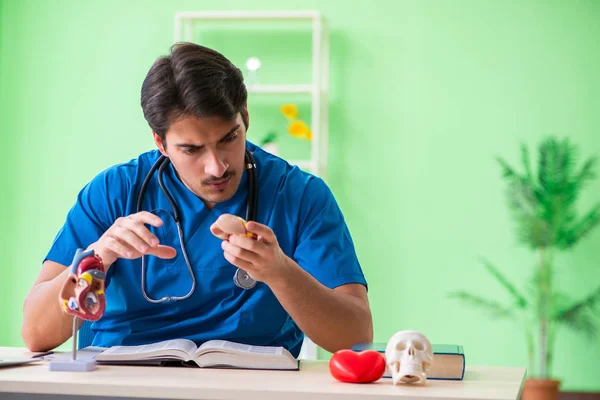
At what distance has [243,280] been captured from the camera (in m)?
1.75

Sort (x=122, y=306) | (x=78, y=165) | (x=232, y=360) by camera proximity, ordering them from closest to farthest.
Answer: (x=232, y=360) < (x=122, y=306) < (x=78, y=165)

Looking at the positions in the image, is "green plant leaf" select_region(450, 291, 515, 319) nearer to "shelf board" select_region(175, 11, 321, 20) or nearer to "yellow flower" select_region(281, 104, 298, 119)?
"yellow flower" select_region(281, 104, 298, 119)

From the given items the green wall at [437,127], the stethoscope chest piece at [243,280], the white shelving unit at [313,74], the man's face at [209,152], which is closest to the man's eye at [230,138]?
the man's face at [209,152]

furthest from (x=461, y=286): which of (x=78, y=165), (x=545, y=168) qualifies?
(x=78, y=165)

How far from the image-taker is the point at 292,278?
1554 millimetres

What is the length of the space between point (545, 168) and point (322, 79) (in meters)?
1.18

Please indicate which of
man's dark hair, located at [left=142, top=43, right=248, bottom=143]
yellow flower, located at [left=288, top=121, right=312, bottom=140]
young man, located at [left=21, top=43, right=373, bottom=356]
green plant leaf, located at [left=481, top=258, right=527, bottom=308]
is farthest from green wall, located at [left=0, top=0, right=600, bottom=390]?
man's dark hair, located at [left=142, top=43, right=248, bottom=143]

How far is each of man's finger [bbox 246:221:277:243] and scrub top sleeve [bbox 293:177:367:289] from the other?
36 cm

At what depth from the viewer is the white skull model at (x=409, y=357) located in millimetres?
1264

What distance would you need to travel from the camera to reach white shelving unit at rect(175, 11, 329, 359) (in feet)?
13.0

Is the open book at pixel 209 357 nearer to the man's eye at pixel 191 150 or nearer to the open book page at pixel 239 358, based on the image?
the open book page at pixel 239 358

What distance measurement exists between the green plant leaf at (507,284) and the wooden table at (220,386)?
2.57 m

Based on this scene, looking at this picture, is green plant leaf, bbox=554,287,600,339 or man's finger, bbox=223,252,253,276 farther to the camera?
green plant leaf, bbox=554,287,600,339

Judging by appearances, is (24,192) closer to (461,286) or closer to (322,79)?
(322,79)
